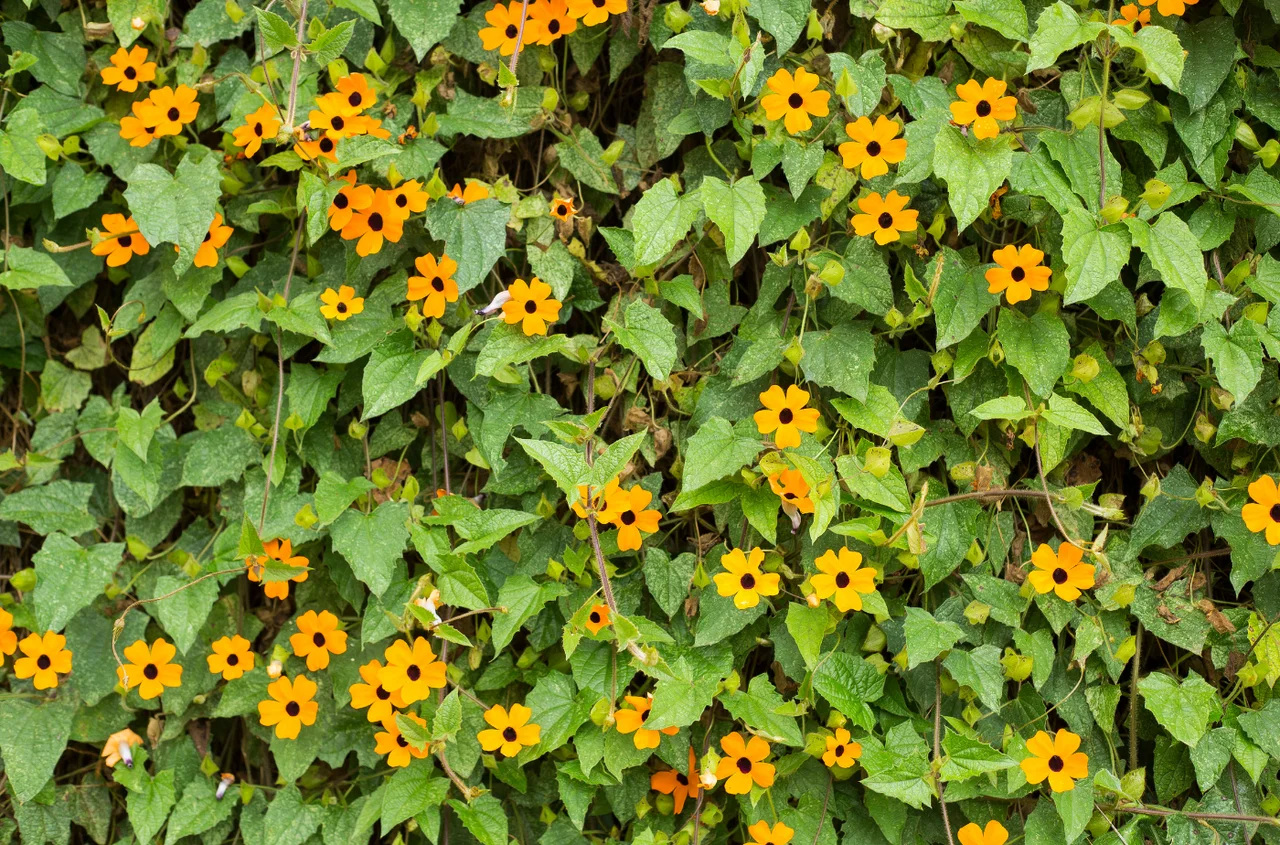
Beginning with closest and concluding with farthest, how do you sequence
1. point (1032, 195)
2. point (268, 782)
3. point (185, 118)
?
1. point (1032, 195)
2. point (185, 118)
3. point (268, 782)

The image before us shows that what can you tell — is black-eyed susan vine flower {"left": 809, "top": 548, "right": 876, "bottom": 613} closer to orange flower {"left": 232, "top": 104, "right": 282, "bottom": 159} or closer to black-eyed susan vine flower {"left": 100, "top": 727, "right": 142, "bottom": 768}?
orange flower {"left": 232, "top": 104, "right": 282, "bottom": 159}

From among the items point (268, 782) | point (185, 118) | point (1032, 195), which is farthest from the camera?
point (268, 782)

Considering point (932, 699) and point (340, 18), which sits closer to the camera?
point (932, 699)

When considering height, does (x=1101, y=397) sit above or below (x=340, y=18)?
below

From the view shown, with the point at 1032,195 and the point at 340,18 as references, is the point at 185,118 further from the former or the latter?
the point at 1032,195

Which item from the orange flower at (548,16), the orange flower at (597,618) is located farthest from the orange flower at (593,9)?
the orange flower at (597,618)

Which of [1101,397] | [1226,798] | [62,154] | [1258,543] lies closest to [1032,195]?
[1101,397]

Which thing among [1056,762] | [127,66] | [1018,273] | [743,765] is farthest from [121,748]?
[1018,273]
